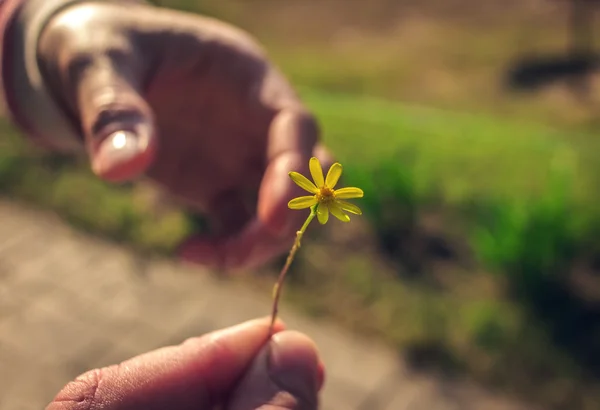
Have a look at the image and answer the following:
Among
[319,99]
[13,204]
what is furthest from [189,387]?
[319,99]

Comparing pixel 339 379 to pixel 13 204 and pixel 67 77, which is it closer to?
pixel 67 77

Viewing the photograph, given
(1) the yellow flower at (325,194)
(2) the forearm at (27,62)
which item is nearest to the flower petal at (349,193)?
(1) the yellow flower at (325,194)

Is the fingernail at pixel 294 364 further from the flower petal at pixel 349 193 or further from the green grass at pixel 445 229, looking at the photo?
the green grass at pixel 445 229

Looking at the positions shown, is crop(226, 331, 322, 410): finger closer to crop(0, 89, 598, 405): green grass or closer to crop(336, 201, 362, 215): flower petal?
crop(336, 201, 362, 215): flower petal

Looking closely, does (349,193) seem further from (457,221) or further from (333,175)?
(457,221)

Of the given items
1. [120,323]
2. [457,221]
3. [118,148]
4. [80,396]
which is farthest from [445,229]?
[80,396]

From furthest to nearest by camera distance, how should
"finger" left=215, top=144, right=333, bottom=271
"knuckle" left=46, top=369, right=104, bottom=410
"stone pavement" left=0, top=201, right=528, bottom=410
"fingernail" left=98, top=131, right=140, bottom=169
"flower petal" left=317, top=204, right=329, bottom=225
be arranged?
"stone pavement" left=0, top=201, right=528, bottom=410, "finger" left=215, top=144, right=333, bottom=271, "fingernail" left=98, top=131, right=140, bottom=169, "knuckle" left=46, top=369, right=104, bottom=410, "flower petal" left=317, top=204, right=329, bottom=225

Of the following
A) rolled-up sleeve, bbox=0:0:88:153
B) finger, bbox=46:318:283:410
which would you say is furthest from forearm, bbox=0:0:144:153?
finger, bbox=46:318:283:410
